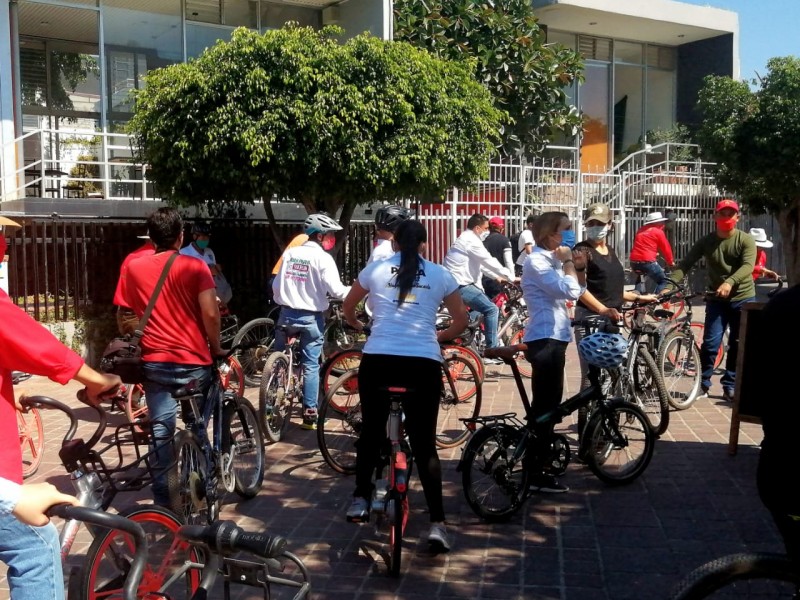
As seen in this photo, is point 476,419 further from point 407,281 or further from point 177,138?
point 177,138

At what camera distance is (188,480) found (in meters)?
4.69

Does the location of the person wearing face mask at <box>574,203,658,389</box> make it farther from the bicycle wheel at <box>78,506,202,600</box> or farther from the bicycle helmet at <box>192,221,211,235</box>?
the bicycle helmet at <box>192,221,211,235</box>

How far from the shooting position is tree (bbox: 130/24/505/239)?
1020 cm

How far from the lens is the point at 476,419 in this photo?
5.22 m

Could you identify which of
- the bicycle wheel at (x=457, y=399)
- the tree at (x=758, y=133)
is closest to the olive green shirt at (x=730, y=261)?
the bicycle wheel at (x=457, y=399)

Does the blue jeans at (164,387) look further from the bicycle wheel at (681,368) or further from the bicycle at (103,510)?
the bicycle wheel at (681,368)

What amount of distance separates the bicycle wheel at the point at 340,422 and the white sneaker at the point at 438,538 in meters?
1.57

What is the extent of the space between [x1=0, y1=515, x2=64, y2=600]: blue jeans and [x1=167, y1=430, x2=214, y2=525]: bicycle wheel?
68.2 inches

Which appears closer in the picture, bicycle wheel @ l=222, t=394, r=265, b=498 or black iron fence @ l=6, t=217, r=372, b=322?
bicycle wheel @ l=222, t=394, r=265, b=498

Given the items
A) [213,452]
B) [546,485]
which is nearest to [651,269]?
[546,485]

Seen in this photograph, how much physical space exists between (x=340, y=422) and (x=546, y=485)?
203 cm

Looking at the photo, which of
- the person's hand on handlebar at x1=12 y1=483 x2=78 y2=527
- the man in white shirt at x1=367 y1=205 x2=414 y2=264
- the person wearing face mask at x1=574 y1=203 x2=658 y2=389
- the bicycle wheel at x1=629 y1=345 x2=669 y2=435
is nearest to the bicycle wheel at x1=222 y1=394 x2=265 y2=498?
the man in white shirt at x1=367 y1=205 x2=414 y2=264

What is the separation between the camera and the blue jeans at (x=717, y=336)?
852 centimetres

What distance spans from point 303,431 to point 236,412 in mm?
2199
